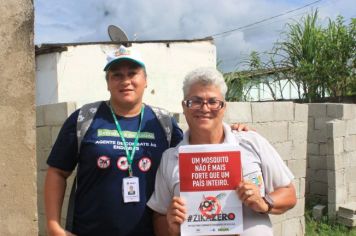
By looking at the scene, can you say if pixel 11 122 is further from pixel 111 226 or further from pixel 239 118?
pixel 239 118

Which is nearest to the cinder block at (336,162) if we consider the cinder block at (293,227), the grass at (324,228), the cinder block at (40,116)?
the grass at (324,228)

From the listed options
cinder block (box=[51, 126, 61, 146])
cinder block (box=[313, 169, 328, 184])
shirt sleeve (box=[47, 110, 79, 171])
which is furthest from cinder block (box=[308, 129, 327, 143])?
shirt sleeve (box=[47, 110, 79, 171])

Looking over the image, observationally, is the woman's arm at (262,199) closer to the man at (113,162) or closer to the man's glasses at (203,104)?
the man's glasses at (203,104)

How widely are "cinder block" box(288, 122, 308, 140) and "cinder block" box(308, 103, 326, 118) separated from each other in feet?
4.88

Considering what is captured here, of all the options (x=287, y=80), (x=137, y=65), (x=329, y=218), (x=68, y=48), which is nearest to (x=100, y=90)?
(x=68, y=48)

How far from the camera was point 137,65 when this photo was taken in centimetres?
268

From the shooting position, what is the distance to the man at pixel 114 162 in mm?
2566

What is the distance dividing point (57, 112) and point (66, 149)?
6.47 ft

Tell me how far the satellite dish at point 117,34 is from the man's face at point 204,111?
881 centimetres

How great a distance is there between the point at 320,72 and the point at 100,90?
17.4 feet

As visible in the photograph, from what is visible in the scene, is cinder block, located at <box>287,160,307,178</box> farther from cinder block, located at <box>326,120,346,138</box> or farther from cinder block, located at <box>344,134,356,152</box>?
cinder block, located at <box>344,134,356,152</box>

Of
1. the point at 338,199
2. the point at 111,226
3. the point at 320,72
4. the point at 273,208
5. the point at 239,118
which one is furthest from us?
the point at 320,72

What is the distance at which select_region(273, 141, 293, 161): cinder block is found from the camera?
5.97 m

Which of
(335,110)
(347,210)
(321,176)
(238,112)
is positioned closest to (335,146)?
(335,110)
